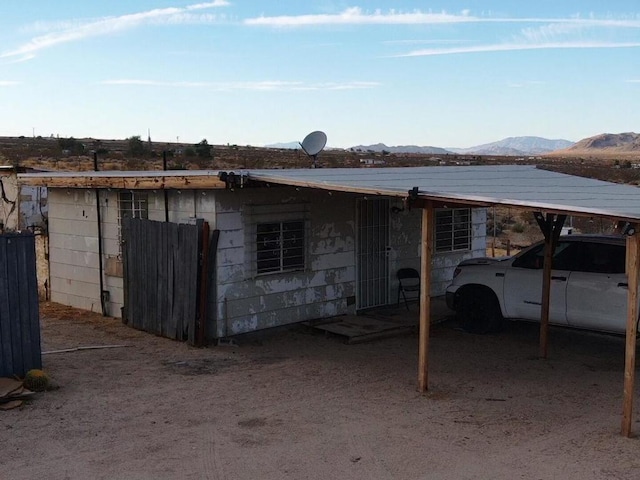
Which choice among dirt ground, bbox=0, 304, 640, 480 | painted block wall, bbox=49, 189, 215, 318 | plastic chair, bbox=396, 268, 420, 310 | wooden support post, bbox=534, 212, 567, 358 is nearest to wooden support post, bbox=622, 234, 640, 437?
dirt ground, bbox=0, 304, 640, 480

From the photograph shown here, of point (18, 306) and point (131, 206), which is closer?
point (18, 306)

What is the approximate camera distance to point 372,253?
45.3 feet

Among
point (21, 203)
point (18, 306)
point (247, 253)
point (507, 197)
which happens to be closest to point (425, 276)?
point (507, 197)

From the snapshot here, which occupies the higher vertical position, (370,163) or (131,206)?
(370,163)

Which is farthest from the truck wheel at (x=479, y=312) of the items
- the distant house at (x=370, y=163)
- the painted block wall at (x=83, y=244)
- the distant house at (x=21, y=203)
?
the distant house at (x=370, y=163)

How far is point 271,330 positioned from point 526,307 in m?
3.97

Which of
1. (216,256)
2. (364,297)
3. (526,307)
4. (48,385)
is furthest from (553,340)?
A: (48,385)

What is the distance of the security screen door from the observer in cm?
1355

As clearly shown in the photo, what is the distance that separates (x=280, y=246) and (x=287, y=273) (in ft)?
1.52

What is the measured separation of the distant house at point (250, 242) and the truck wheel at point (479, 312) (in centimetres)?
200

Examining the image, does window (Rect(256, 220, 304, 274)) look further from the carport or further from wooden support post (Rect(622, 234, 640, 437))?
wooden support post (Rect(622, 234, 640, 437))

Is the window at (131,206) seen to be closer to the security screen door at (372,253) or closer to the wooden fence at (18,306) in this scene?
the security screen door at (372,253)

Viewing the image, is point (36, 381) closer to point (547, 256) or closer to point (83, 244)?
point (83, 244)

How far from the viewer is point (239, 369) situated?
10.1 metres
